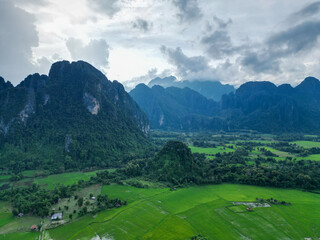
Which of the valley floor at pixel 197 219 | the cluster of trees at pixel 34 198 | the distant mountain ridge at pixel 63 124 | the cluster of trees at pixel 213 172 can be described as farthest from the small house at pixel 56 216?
the distant mountain ridge at pixel 63 124

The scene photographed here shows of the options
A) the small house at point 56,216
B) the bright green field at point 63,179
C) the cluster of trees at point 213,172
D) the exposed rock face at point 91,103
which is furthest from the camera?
the exposed rock face at point 91,103

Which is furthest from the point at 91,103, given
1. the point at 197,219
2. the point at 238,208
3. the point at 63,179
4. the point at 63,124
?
the point at 238,208

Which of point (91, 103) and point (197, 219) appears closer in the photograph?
point (197, 219)

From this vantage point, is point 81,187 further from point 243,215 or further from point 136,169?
point 243,215

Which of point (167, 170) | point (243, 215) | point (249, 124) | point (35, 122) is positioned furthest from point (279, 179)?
point (249, 124)

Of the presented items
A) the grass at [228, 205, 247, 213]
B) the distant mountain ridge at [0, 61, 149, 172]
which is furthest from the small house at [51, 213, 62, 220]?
the grass at [228, 205, 247, 213]

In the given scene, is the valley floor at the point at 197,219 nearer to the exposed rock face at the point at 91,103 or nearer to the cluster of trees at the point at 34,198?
the cluster of trees at the point at 34,198

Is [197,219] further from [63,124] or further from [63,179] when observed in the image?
[63,124]

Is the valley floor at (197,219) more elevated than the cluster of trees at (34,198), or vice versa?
the cluster of trees at (34,198)
